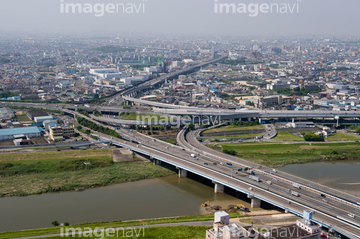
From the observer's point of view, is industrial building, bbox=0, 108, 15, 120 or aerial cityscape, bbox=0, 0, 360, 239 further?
industrial building, bbox=0, 108, 15, 120

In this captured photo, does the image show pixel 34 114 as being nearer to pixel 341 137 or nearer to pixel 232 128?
pixel 232 128

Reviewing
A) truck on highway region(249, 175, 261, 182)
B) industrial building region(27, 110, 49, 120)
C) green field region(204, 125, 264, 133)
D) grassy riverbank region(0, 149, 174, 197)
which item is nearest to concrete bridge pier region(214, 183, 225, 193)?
truck on highway region(249, 175, 261, 182)

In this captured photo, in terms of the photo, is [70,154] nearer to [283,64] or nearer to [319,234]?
[319,234]

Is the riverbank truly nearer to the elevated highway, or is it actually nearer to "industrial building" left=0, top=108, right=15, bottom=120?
the elevated highway

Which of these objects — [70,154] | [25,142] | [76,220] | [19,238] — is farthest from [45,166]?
[19,238]

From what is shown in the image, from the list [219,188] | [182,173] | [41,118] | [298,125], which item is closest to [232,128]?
[298,125]

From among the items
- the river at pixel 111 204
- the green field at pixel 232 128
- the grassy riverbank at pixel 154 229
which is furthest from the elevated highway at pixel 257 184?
the green field at pixel 232 128
